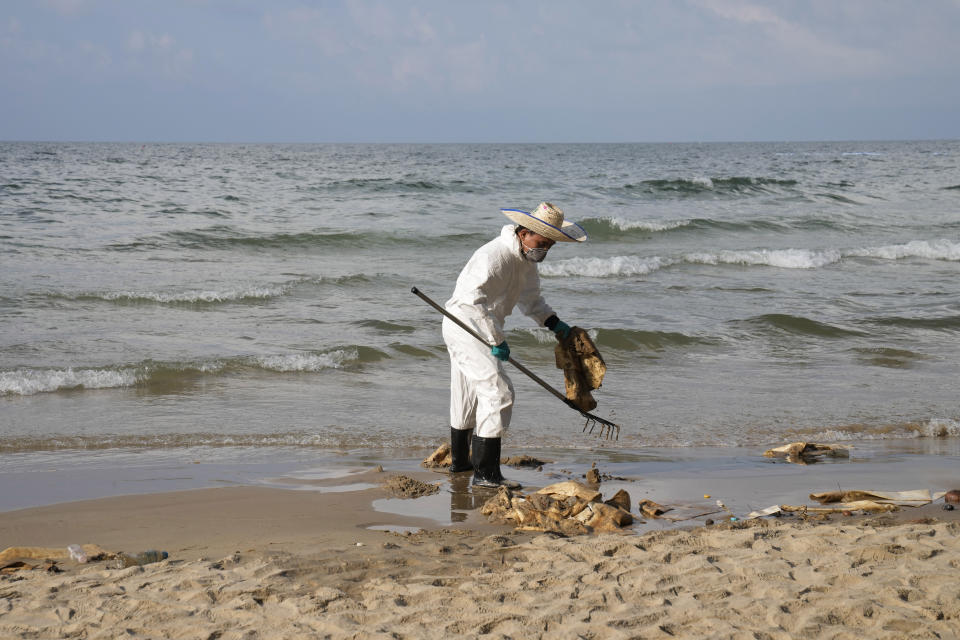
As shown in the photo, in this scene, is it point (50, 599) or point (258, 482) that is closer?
point (50, 599)

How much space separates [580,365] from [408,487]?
1.22 m

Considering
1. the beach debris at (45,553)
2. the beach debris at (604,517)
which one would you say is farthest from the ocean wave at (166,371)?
the beach debris at (604,517)

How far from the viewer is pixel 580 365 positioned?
5.19m

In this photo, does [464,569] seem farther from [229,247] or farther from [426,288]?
[229,247]

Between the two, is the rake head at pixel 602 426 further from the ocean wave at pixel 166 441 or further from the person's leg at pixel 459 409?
the ocean wave at pixel 166 441

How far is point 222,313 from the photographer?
35.6 ft

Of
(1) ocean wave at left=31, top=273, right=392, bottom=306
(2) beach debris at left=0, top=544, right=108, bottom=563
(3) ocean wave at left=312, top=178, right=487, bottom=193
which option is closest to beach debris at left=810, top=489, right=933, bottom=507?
(2) beach debris at left=0, top=544, right=108, bottom=563

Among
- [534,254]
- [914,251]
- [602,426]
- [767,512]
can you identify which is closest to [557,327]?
[534,254]

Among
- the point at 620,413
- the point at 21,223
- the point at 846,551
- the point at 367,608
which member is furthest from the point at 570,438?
the point at 21,223

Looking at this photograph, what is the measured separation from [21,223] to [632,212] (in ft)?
48.4

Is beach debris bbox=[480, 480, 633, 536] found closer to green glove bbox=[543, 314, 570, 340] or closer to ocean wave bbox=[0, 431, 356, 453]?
green glove bbox=[543, 314, 570, 340]

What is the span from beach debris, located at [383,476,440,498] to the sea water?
774mm

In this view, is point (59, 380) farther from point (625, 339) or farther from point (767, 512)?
point (767, 512)

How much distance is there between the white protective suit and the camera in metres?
4.80
